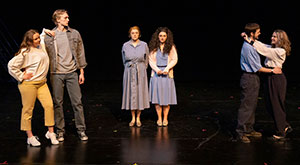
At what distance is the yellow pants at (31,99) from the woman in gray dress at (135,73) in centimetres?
114

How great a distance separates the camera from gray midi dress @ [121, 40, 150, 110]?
520 centimetres

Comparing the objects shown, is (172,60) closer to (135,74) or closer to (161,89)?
(161,89)

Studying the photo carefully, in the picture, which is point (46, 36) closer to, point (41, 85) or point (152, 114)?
point (41, 85)

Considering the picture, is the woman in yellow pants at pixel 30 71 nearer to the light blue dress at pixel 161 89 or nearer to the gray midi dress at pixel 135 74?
the gray midi dress at pixel 135 74

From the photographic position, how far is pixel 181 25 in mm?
9805

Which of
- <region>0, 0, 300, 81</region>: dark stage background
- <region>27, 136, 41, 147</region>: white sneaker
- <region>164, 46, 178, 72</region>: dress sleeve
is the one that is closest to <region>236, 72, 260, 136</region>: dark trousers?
<region>164, 46, 178, 72</region>: dress sleeve

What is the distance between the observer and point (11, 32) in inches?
394

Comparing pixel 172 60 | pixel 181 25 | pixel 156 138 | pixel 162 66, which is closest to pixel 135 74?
pixel 162 66

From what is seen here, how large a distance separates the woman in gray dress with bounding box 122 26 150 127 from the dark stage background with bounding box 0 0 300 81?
4473 mm

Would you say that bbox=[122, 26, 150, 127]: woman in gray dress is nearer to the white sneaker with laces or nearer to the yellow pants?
the white sneaker with laces

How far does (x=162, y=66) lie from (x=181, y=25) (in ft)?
15.5

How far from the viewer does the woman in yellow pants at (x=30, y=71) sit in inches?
166

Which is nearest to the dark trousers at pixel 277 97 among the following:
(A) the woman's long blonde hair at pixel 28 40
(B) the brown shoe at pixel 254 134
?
(B) the brown shoe at pixel 254 134

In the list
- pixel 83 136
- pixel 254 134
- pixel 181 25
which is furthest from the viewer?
pixel 181 25
